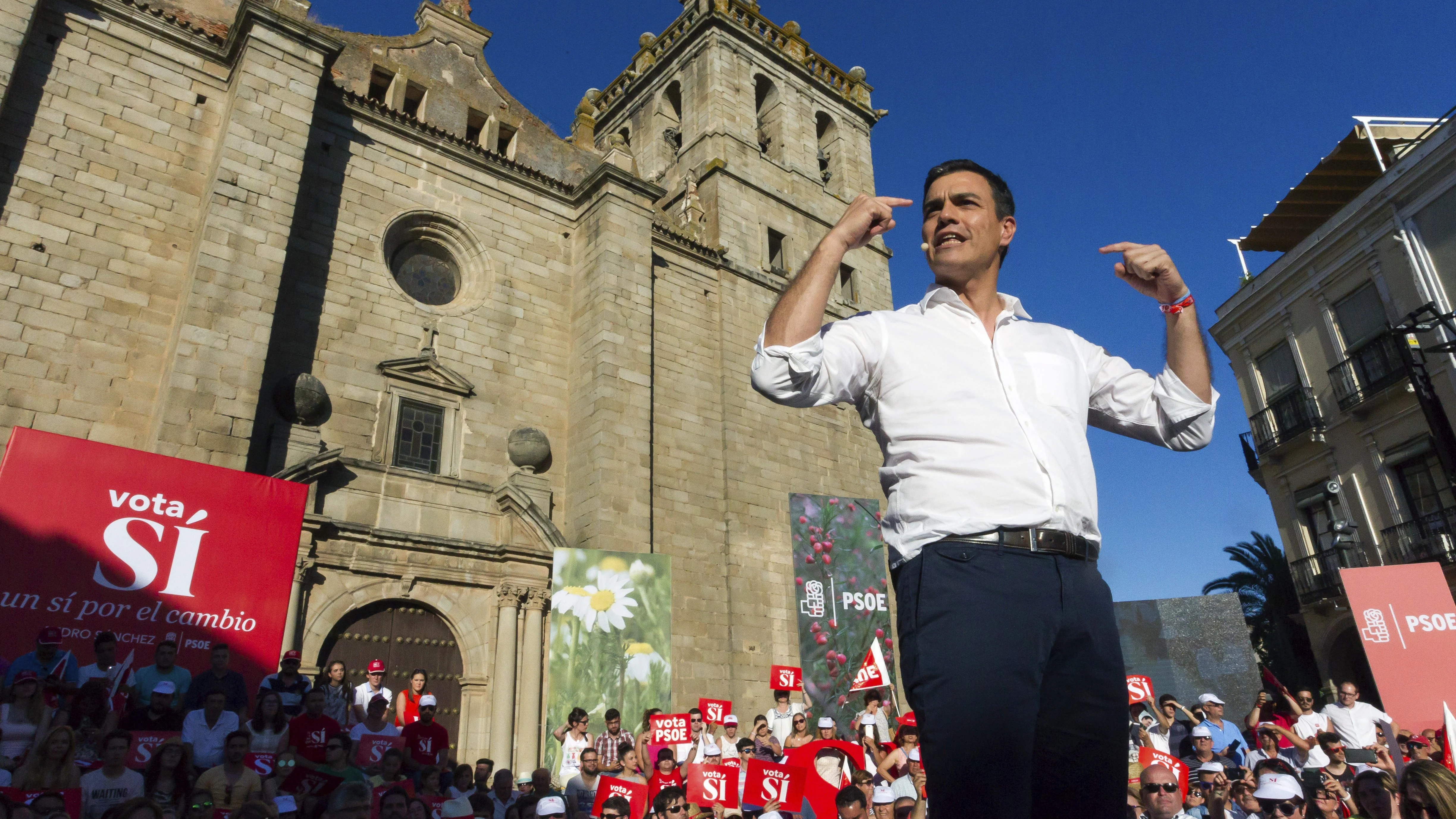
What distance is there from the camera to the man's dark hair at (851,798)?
6.62m

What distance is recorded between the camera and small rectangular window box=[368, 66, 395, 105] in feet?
51.0

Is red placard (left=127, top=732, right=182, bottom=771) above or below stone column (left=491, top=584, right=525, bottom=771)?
below

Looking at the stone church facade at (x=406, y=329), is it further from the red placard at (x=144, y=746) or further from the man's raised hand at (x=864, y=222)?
the man's raised hand at (x=864, y=222)

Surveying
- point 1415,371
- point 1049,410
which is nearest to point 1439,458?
point 1415,371

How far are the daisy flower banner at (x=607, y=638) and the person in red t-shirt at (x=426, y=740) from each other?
3.52m

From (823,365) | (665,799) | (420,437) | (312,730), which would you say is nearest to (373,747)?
(312,730)

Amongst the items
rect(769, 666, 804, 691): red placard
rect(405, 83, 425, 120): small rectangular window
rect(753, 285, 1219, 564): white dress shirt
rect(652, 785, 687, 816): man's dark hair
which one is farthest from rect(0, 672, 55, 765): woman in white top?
rect(405, 83, 425, 120): small rectangular window

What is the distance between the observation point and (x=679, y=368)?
1727 cm

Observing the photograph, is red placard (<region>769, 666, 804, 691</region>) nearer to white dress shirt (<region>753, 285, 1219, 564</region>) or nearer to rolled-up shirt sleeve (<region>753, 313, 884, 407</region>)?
white dress shirt (<region>753, 285, 1219, 564</region>)

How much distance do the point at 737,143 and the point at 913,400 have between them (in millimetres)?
20510

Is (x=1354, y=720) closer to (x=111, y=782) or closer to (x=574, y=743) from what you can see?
(x=574, y=743)

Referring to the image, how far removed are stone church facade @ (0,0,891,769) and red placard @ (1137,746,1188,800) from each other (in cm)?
793

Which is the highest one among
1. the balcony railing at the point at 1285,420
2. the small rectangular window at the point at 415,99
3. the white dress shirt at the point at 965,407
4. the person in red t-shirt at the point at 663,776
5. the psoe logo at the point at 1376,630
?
the small rectangular window at the point at 415,99

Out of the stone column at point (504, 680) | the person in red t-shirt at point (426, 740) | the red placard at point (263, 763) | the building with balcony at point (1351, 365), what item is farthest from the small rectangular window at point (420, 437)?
the building with balcony at point (1351, 365)
